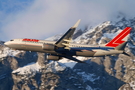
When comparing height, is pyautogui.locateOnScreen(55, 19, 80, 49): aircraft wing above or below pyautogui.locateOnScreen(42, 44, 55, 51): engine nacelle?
above

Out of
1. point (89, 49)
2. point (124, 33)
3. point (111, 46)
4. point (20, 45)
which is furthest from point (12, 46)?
point (124, 33)

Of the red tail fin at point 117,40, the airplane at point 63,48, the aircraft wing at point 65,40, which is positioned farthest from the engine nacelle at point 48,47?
the red tail fin at point 117,40

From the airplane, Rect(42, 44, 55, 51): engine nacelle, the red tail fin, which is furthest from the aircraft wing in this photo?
the red tail fin

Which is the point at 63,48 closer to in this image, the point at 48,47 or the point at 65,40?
the point at 65,40

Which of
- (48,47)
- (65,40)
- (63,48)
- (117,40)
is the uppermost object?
(65,40)

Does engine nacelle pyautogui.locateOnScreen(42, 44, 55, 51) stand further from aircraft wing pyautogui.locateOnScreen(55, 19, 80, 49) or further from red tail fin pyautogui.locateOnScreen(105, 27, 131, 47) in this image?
red tail fin pyautogui.locateOnScreen(105, 27, 131, 47)

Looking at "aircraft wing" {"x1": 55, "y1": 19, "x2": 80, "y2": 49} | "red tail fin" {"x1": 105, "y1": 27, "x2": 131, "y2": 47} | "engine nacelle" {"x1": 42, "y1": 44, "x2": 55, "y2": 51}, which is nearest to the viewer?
"aircraft wing" {"x1": 55, "y1": 19, "x2": 80, "y2": 49}

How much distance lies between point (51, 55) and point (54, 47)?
27.0ft

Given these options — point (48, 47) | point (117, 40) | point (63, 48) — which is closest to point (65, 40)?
point (63, 48)

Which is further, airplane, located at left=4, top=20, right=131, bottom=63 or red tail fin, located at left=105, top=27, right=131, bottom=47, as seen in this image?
red tail fin, located at left=105, top=27, right=131, bottom=47

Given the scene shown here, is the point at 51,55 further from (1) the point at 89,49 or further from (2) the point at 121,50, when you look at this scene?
(2) the point at 121,50

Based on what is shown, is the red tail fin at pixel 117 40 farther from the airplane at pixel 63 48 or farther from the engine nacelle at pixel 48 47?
→ the engine nacelle at pixel 48 47

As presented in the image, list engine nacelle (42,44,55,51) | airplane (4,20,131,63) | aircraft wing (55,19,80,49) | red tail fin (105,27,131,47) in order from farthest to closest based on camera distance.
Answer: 1. red tail fin (105,27,131,47)
2. airplane (4,20,131,63)
3. engine nacelle (42,44,55,51)
4. aircraft wing (55,19,80,49)

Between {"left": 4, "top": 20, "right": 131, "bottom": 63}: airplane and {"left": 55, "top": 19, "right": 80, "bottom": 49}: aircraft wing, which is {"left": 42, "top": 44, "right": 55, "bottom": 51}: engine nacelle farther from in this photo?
{"left": 55, "top": 19, "right": 80, "bottom": 49}: aircraft wing
